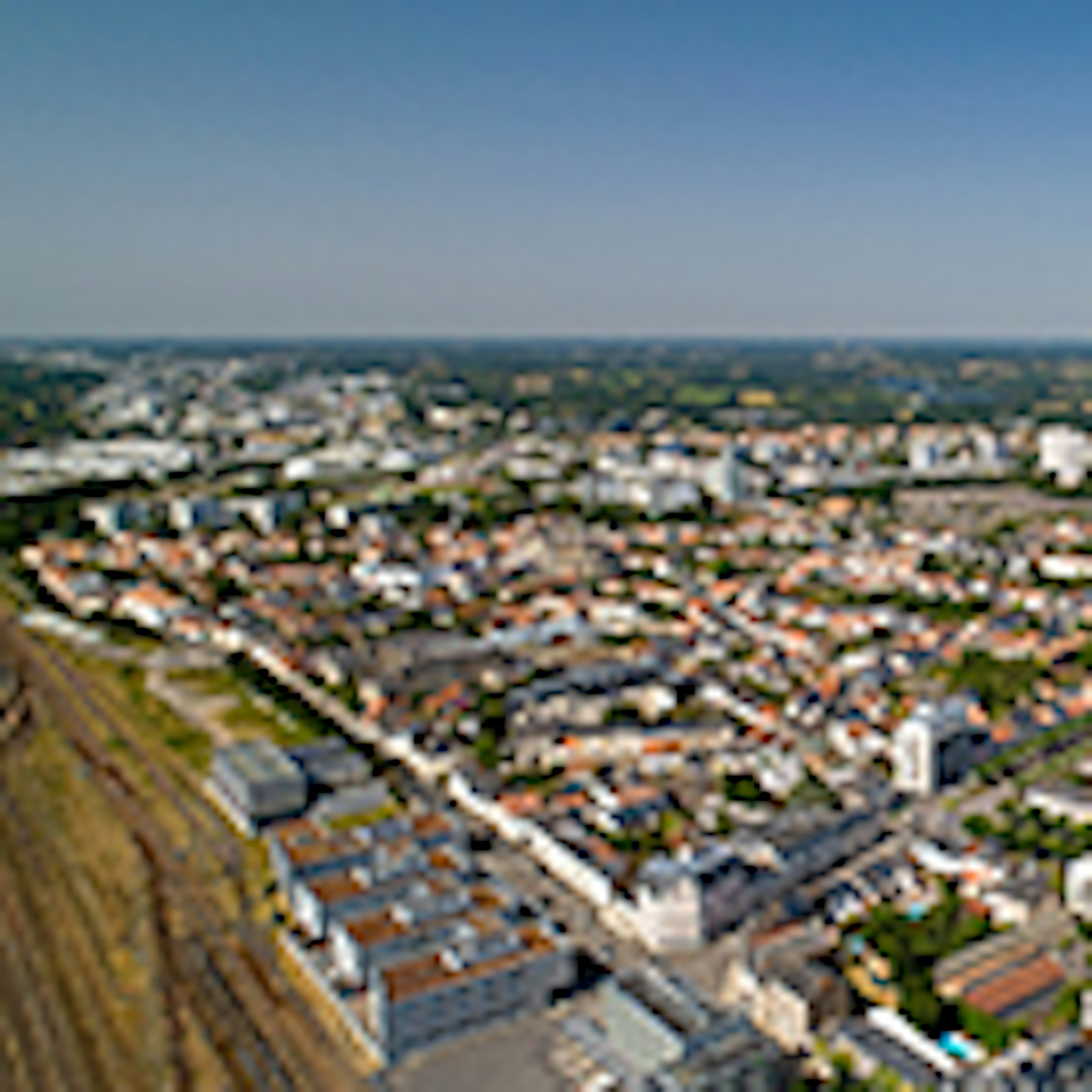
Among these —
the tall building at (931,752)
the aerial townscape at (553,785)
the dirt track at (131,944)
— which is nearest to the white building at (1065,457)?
the aerial townscape at (553,785)

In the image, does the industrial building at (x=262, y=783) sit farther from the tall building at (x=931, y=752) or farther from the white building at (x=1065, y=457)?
the white building at (x=1065, y=457)

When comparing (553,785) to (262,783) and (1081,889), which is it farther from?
(1081,889)

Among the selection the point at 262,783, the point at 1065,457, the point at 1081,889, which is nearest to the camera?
the point at 1081,889

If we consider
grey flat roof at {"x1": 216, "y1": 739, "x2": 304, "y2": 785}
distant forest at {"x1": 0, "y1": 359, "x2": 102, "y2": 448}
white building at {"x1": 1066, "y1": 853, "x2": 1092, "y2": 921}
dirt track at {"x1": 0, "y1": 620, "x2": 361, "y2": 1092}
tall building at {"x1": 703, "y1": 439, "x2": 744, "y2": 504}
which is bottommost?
dirt track at {"x1": 0, "y1": 620, "x2": 361, "y2": 1092}

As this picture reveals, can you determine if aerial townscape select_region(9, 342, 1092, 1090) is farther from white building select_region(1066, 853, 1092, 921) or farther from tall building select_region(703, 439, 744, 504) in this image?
tall building select_region(703, 439, 744, 504)

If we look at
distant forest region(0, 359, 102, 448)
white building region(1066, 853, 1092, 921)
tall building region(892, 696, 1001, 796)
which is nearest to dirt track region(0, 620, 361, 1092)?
white building region(1066, 853, 1092, 921)

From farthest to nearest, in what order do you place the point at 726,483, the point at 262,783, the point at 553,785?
the point at 726,483 < the point at 553,785 < the point at 262,783

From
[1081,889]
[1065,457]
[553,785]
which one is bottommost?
[553,785]

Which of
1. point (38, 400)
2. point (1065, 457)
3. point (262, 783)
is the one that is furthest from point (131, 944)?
point (38, 400)

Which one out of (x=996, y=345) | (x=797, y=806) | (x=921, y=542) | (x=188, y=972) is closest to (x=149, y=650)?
(x=188, y=972)

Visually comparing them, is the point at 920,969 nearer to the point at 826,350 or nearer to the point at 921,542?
the point at 921,542
